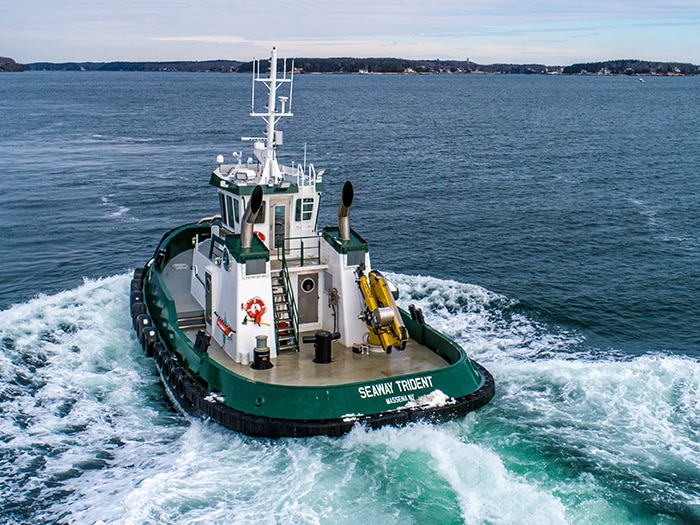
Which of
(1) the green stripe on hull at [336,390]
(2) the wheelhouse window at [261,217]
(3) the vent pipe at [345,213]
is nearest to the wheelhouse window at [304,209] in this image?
(2) the wheelhouse window at [261,217]

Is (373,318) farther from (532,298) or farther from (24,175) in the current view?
(24,175)

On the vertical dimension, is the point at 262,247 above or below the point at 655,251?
above

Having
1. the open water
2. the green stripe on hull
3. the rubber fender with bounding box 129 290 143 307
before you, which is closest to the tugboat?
the green stripe on hull

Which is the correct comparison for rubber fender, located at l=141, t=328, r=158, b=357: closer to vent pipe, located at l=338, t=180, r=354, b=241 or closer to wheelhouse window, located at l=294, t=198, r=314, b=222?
wheelhouse window, located at l=294, t=198, r=314, b=222

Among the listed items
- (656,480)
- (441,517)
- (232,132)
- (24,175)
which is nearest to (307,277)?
(441,517)

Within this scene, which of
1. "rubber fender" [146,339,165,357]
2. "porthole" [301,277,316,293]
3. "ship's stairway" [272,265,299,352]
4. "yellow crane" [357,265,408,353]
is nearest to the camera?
"yellow crane" [357,265,408,353]

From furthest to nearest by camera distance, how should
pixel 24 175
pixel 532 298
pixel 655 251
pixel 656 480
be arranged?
1. pixel 24 175
2. pixel 655 251
3. pixel 532 298
4. pixel 656 480
